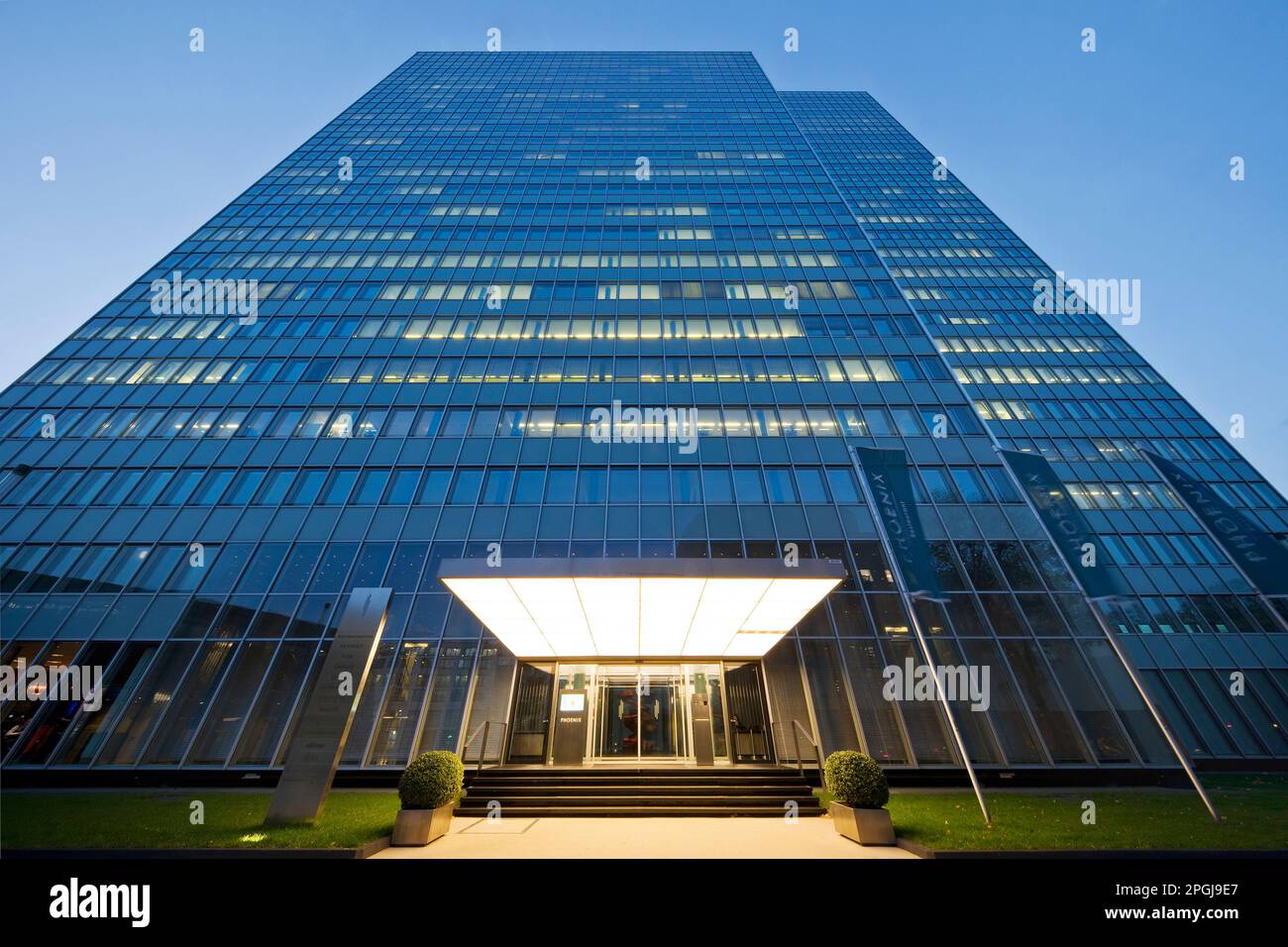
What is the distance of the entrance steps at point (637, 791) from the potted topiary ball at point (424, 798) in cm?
322

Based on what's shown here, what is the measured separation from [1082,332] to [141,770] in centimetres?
6526

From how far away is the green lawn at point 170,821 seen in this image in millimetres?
9352

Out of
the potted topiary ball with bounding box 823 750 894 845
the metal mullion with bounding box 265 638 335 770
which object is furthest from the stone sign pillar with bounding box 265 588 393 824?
the potted topiary ball with bounding box 823 750 894 845

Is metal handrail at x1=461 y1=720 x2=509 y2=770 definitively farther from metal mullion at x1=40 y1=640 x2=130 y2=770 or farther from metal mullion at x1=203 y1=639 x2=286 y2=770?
metal mullion at x1=40 y1=640 x2=130 y2=770

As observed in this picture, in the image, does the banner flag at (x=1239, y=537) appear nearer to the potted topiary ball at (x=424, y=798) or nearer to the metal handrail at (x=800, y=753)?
the metal handrail at (x=800, y=753)

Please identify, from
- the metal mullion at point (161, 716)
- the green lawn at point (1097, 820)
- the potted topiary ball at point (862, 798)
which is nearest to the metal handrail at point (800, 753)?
the green lawn at point (1097, 820)

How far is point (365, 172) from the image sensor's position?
1716 inches

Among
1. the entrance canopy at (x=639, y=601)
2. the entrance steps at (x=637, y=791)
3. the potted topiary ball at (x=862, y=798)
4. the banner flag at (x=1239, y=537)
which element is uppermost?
the banner flag at (x=1239, y=537)

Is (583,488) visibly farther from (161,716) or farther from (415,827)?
(161,716)

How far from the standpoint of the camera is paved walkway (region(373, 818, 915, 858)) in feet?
31.3

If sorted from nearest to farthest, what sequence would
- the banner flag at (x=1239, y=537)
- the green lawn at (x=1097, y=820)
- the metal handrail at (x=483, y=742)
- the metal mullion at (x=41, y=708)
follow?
1. the green lawn at (x=1097, y=820)
2. the banner flag at (x=1239, y=537)
3. the metal handrail at (x=483, y=742)
4. the metal mullion at (x=41, y=708)

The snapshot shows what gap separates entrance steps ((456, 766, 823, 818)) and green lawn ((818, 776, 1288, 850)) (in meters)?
2.97
